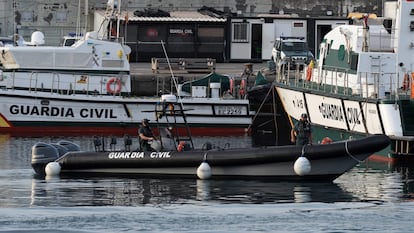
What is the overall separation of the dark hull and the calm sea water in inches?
8.8

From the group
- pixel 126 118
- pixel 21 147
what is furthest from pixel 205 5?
pixel 21 147

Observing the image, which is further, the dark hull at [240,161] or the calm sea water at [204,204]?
the dark hull at [240,161]

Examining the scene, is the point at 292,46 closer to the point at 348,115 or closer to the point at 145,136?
the point at 348,115

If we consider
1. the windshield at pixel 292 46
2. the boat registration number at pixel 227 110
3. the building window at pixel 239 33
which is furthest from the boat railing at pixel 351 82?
the building window at pixel 239 33

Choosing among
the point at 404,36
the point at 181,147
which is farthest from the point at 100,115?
the point at 181,147

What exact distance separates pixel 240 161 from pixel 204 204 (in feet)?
10.00

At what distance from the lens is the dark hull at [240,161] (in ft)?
99.8

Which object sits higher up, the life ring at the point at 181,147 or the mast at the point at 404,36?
the mast at the point at 404,36

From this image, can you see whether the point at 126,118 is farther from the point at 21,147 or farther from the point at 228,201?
the point at 228,201

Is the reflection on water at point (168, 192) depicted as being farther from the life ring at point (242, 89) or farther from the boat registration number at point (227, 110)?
the life ring at point (242, 89)

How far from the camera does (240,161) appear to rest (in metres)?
31.0

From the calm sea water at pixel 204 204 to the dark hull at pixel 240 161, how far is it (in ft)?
0.73

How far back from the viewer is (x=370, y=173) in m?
34.2

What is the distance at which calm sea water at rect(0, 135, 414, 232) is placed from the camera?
25438 mm
